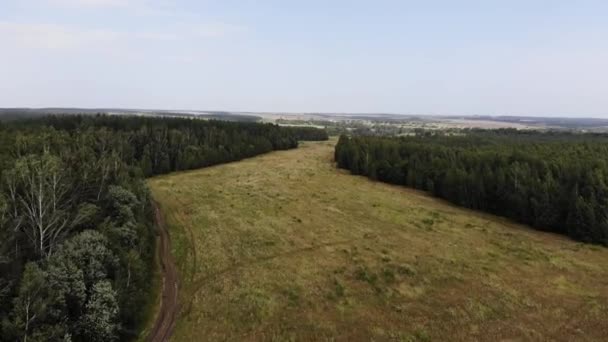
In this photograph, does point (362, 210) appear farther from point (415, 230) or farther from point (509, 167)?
point (509, 167)

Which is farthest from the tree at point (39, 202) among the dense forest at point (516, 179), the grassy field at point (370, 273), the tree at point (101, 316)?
the dense forest at point (516, 179)

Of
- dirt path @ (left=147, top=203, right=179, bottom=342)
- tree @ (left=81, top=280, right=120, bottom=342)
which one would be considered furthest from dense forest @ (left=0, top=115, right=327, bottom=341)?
dirt path @ (left=147, top=203, right=179, bottom=342)

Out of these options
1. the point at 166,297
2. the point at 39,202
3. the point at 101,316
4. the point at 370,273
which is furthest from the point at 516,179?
the point at 39,202

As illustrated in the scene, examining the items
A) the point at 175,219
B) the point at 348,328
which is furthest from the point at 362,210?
the point at 348,328

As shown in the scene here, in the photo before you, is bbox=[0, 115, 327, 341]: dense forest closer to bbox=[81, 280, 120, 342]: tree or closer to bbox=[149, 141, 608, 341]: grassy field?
bbox=[81, 280, 120, 342]: tree

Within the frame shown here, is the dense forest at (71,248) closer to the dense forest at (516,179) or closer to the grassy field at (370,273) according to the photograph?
the grassy field at (370,273)

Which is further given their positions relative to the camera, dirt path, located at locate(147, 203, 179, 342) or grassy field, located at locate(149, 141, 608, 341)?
grassy field, located at locate(149, 141, 608, 341)
